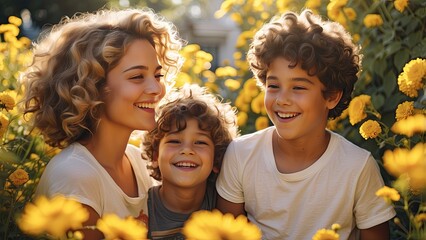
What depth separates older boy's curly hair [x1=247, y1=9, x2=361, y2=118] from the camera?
2.69 m

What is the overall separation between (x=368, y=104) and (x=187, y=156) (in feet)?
2.54

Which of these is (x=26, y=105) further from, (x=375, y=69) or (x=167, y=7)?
(x=167, y=7)

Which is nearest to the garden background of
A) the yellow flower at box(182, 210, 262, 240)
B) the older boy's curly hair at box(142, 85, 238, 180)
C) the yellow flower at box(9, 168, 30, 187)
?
the yellow flower at box(9, 168, 30, 187)

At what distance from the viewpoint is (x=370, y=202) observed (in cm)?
261

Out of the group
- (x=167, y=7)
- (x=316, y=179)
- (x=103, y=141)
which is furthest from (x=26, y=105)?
(x=167, y=7)

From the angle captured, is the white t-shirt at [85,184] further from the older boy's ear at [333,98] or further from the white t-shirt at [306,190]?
the older boy's ear at [333,98]

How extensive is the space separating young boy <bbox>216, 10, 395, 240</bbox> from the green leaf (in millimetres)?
287

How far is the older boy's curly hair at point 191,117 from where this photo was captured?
2.87 meters

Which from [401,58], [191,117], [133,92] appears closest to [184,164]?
[191,117]

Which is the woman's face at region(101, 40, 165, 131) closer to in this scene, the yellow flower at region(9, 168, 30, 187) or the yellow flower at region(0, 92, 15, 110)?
the yellow flower at region(0, 92, 15, 110)

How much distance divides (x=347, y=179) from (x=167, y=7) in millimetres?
14921

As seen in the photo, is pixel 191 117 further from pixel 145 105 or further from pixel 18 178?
pixel 18 178

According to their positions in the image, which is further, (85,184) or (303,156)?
(303,156)

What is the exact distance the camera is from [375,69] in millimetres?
3232
